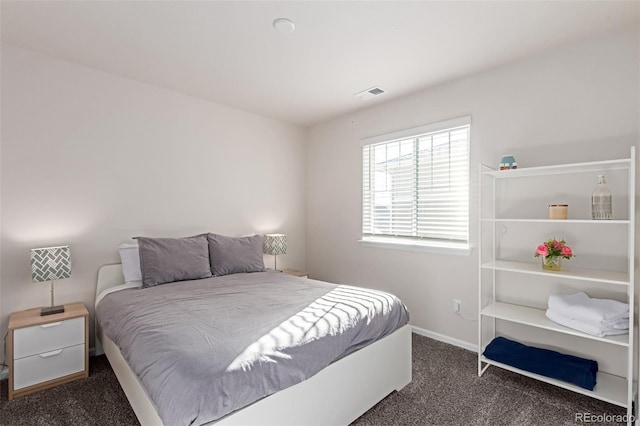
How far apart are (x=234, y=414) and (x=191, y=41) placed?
241 cm

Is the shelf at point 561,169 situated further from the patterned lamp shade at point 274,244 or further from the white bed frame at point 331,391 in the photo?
the patterned lamp shade at point 274,244

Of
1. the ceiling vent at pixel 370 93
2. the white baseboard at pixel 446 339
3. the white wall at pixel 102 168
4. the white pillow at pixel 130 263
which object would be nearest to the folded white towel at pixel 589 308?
the white baseboard at pixel 446 339

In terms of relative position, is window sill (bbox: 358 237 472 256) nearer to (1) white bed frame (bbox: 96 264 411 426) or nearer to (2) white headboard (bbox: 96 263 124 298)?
(1) white bed frame (bbox: 96 264 411 426)

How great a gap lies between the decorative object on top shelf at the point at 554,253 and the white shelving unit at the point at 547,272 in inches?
2.5

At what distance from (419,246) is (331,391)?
1.89 meters

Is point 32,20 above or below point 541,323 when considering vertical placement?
above

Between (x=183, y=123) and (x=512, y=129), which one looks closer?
(x=512, y=129)

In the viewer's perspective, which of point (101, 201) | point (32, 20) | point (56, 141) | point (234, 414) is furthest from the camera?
point (101, 201)

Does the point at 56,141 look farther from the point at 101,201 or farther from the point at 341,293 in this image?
the point at 341,293

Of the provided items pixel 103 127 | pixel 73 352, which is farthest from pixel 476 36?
pixel 73 352

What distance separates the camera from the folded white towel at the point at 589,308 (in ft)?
6.35

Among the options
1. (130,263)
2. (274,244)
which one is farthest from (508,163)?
(130,263)

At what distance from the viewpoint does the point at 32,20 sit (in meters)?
2.09

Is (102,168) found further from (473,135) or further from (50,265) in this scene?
(473,135)
